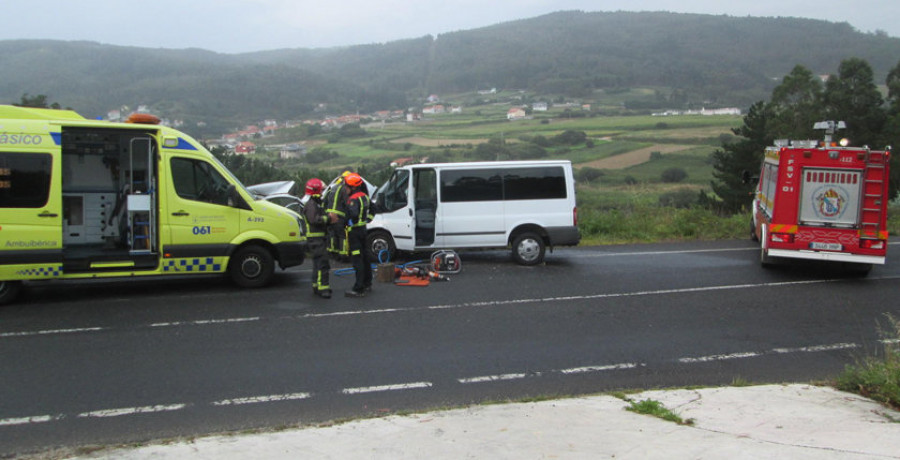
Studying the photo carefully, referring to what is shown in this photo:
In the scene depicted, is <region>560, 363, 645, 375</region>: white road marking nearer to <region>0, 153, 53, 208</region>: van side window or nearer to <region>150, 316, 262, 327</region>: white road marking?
<region>150, 316, 262, 327</region>: white road marking

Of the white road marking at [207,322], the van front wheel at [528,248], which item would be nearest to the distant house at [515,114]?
the van front wheel at [528,248]

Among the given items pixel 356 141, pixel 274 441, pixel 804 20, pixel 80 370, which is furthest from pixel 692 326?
pixel 804 20

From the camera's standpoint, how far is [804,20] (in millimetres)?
114562

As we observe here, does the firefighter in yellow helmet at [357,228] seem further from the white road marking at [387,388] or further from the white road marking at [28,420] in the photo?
the white road marking at [28,420]

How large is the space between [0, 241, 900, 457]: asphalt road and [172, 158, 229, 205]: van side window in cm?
147

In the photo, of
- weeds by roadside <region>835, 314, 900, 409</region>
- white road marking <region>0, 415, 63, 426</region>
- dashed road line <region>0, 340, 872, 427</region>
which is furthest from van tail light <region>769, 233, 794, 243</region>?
→ white road marking <region>0, 415, 63, 426</region>

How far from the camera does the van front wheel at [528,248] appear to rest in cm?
1277

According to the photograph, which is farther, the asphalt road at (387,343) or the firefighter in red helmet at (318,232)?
the firefighter in red helmet at (318,232)

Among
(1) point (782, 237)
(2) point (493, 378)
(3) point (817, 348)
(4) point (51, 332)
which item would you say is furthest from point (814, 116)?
(4) point (51, 332)

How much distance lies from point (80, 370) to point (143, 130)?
429 cm

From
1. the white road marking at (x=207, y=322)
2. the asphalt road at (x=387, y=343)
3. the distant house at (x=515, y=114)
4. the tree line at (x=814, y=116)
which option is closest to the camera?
the asphalt road at (x=387, y=343)

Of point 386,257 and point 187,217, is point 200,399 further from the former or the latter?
point 386,257

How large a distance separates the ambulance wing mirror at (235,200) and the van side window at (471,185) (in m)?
3.78

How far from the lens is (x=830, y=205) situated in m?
11.8
